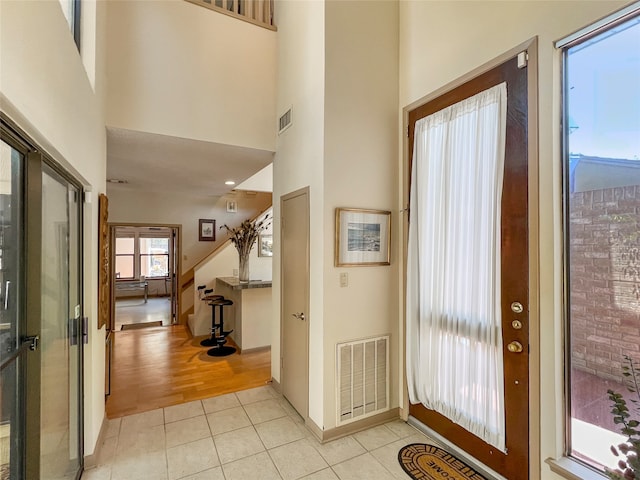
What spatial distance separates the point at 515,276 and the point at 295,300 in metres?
1.82

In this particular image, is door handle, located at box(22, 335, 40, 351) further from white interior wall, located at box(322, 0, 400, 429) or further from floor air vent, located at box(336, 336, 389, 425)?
floor air vent, located at box(336, 336, 389, 425)

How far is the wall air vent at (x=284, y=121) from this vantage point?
309cm

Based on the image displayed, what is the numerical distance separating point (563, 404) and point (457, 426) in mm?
784

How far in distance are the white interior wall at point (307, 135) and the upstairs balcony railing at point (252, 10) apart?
186 millimetres

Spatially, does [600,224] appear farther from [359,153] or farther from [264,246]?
[264,246]

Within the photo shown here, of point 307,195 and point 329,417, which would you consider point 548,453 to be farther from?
point 307,195

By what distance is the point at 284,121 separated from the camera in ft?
10.5

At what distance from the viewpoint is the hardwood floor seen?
10.6ft

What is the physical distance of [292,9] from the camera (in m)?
3.10

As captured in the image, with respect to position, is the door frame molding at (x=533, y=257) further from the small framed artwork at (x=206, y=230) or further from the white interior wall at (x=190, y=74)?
the small framed artwork at (x=206, y=230)

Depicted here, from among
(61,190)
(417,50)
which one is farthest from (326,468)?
(417,50)

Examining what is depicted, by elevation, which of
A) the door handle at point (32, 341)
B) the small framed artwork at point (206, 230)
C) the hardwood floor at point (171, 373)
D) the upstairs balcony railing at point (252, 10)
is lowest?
the hardwood floor at point (171, 373)

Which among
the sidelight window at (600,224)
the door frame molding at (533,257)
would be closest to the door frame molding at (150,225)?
the door frame molding at (533,257)

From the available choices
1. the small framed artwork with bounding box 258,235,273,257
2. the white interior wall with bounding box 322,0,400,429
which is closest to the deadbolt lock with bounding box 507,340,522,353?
the white interior wall with bounding box 322,0,400,429
